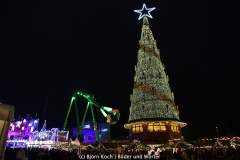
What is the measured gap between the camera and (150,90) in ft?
113

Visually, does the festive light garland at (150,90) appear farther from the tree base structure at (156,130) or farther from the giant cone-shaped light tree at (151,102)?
the tree base structure at (156,130)

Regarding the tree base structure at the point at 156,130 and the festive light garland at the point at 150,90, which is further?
the tree base structure at the point at 156,130

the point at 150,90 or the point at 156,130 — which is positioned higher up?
the point at 150,90

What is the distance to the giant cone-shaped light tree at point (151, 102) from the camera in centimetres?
3388

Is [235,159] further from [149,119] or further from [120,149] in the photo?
[149,119]

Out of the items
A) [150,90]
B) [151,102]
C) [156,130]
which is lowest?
[156,130]

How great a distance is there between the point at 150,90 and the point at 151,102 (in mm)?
2201

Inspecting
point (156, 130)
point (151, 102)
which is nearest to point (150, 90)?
point (151, 102)

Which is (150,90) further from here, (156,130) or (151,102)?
(156,130)

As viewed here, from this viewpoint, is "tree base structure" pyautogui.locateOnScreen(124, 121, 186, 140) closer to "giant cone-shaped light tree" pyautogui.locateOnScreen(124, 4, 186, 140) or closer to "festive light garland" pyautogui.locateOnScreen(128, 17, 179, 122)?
"giant cone-shaped light tree" pyautogui.locateOnScreen(124, 4, 186, 140)

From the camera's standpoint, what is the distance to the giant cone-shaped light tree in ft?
111

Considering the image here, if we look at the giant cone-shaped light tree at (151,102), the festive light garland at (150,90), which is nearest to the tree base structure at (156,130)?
the giant cone-shaped light tree at (151,102)

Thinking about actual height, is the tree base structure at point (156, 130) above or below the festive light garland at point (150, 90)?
below

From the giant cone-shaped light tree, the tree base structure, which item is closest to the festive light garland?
the giant cone-shaped light tree
